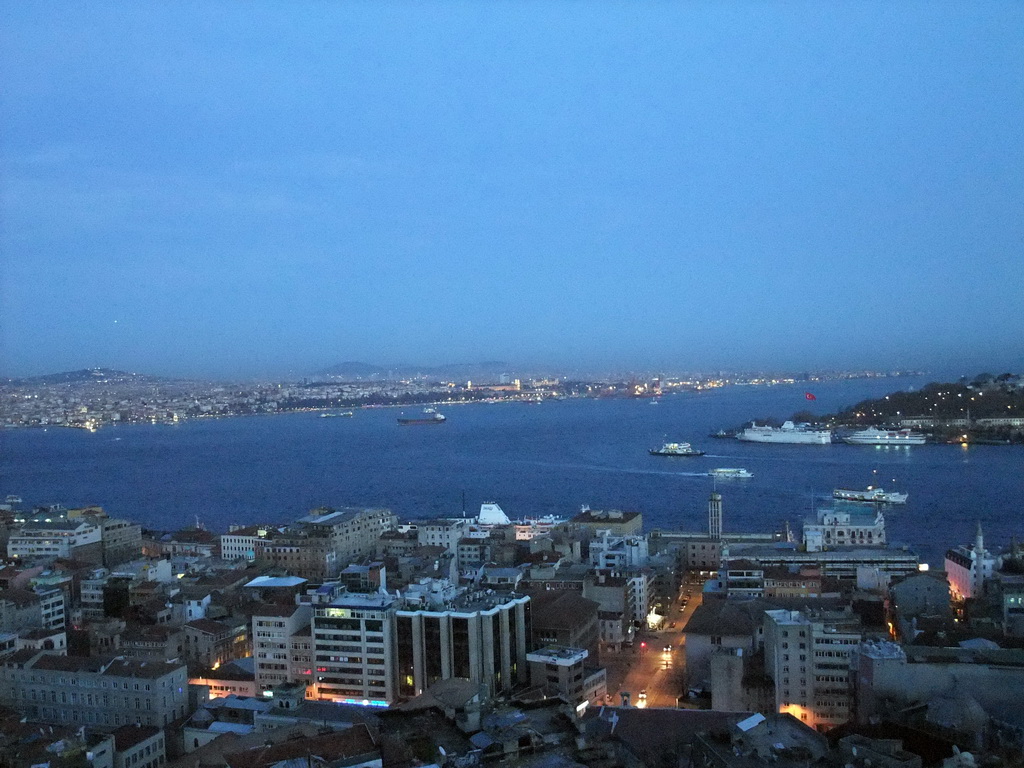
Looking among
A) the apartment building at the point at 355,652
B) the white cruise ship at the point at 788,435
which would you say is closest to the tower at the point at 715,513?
the apartment building at the point at 355,652

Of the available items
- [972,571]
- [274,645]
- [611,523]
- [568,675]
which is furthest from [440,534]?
[972,571]

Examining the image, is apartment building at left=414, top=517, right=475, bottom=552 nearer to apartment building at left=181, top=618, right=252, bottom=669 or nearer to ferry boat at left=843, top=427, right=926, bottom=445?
apartment building at left=181, top=618, right=252, bottom=669

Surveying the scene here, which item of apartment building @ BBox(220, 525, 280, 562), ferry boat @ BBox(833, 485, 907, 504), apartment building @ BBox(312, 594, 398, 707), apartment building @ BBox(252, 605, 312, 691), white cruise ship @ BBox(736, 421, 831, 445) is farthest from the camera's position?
white cruise ship @ BBox(736, 421, 831, 445)

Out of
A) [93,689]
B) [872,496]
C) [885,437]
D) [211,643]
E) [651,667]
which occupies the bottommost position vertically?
[885,437]

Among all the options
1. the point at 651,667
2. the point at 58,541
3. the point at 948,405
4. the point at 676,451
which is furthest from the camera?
the point at 948,405

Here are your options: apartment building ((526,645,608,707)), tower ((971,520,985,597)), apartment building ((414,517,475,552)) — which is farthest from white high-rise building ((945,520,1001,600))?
apartment building ((414,517,475,552))

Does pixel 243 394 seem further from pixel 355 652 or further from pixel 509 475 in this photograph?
pixel 355 652
